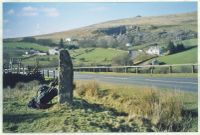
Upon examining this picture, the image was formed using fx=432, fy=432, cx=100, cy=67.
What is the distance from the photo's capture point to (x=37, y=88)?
12930 millimetres

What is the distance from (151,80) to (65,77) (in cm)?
294

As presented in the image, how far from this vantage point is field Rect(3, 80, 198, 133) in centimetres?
1116

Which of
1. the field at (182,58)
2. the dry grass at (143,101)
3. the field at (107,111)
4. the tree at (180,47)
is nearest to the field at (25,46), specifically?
the field at (107,111)

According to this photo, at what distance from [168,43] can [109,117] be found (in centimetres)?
310

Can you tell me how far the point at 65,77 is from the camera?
40.0 feet

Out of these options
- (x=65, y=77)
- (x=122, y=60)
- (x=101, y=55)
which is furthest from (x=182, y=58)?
(x=65, y=77)

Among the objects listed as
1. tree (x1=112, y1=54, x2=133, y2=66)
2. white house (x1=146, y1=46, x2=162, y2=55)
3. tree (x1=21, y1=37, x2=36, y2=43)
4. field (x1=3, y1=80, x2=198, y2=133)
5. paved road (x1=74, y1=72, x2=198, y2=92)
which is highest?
tree (x1=21, y1=37, x2=36, y2=43)

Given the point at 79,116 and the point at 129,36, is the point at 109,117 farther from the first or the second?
the point at 129,36

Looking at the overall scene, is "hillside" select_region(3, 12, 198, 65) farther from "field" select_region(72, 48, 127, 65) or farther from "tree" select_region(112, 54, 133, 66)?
"tree" select_region(112, 54, 133, 66)

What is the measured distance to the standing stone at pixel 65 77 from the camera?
12164mm

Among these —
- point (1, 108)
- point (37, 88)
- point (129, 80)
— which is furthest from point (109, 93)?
point (1, 108)

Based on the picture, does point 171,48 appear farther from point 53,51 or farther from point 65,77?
point 53,51

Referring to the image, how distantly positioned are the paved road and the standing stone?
0.69 m

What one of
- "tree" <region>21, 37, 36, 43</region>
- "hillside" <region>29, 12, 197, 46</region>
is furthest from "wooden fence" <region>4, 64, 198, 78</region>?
"tree" <region>21, 37, 36, 43</region>
